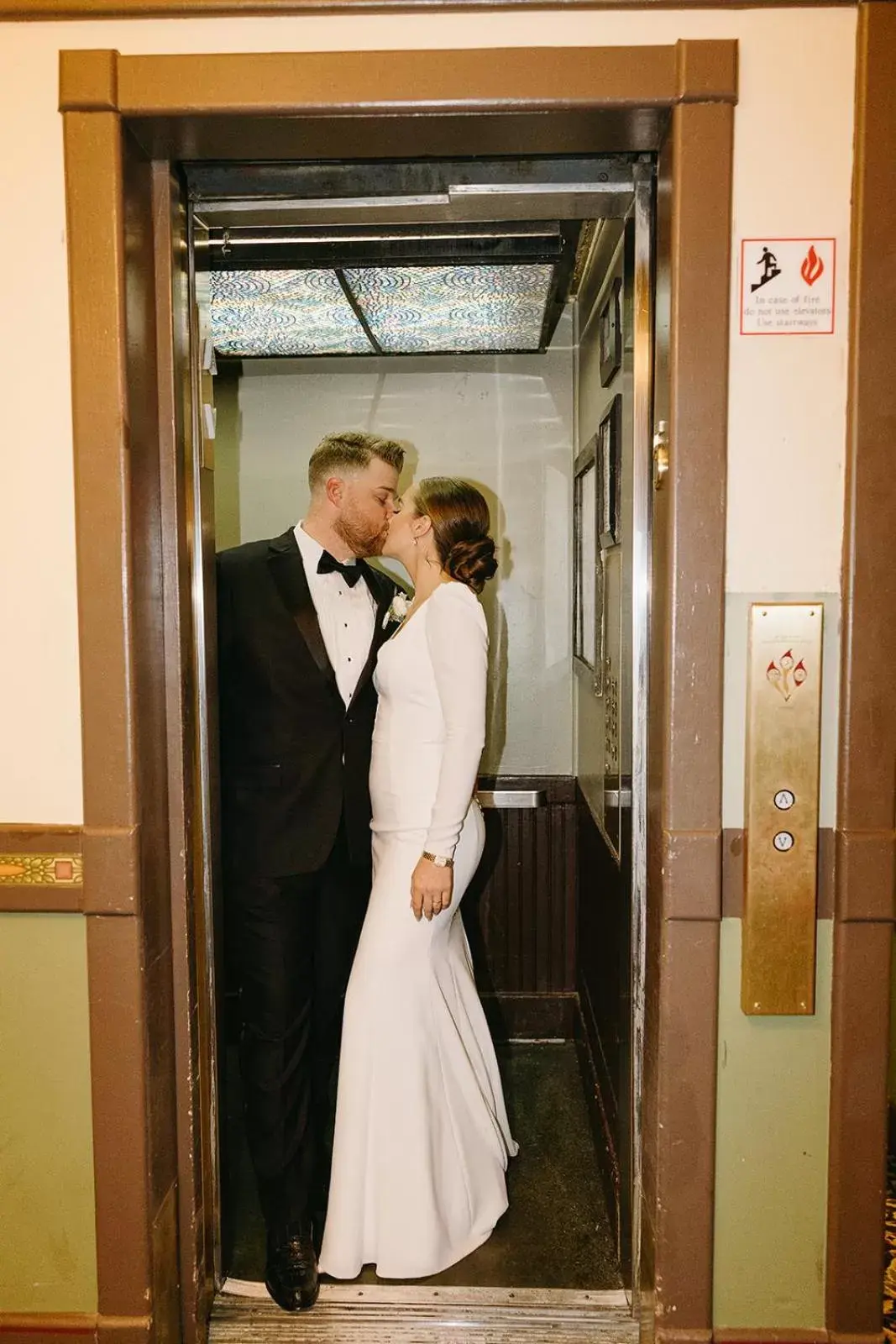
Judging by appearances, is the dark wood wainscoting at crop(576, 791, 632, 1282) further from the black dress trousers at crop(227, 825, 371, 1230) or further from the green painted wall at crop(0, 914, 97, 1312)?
the green painted wall at crop(0, 914, 97, 1312)

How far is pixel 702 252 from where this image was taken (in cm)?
165

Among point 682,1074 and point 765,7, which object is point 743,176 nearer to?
point 765,7

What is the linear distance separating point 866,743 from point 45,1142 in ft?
5.52

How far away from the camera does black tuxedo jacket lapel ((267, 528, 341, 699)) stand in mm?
2406

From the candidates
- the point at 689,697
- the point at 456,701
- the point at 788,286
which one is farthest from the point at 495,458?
the point at 689,697

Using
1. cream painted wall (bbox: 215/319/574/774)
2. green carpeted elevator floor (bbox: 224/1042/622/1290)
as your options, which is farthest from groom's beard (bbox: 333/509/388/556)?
green carpeted elevator floor (bbox: 224/1042/622/1290)

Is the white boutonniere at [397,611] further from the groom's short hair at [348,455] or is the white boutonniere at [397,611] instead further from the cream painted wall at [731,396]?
the cream painted wall at [731,396]

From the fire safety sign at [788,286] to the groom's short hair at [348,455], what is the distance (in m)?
1.21

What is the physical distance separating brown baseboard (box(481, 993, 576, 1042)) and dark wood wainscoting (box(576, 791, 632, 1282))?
0.15 m

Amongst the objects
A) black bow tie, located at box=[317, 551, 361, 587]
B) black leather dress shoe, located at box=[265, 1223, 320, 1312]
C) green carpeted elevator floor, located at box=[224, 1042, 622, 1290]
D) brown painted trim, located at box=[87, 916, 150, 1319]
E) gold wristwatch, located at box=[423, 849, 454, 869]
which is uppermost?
black bow tie, located at box=[317, 551, 361, 587]

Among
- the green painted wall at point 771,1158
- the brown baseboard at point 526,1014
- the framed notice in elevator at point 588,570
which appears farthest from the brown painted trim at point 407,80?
the brown baseboard at point 526,1014

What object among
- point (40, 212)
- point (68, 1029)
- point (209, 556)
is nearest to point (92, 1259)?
point (68, 1029)

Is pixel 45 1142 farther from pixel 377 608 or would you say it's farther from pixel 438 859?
pixel 377 608

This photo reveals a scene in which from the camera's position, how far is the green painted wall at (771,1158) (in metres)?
1.75
